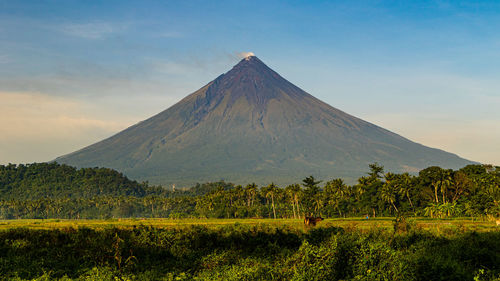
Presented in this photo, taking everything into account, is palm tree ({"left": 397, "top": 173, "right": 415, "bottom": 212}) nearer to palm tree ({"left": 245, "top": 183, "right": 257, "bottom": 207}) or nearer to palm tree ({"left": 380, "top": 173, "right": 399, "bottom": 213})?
palm tree ({"left": 380, "top": 173, "right": 399, "bottom": 213})

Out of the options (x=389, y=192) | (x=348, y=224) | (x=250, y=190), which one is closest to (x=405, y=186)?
(x=389, y=192)

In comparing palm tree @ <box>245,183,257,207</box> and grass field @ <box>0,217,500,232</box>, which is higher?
palm tree @ <box>245,183,257,207</box>

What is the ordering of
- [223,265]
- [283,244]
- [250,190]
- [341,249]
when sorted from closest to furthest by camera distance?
[341,249]
[223,265]
[283,244]
[250,190]

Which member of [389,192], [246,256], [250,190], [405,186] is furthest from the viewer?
[250,190]

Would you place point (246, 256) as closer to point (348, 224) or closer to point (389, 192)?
point (348, 224)

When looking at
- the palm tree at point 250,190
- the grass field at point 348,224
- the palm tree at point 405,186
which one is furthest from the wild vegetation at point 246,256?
the palm tree at point 250,190

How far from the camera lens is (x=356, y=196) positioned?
13538 centimetres

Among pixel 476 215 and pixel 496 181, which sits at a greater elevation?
pixel 496 181

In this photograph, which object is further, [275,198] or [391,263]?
[275,198]

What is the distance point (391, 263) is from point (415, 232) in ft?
52.6

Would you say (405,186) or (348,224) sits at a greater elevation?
(405,186)

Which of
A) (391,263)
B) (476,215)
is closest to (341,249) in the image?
(391,263)

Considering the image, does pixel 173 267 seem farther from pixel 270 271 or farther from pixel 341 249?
pixel 341 249

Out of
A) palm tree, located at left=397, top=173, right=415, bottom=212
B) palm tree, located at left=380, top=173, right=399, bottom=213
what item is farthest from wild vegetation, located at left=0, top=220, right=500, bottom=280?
palm tree, located at left=397, top=173, right=415, bottom=212
